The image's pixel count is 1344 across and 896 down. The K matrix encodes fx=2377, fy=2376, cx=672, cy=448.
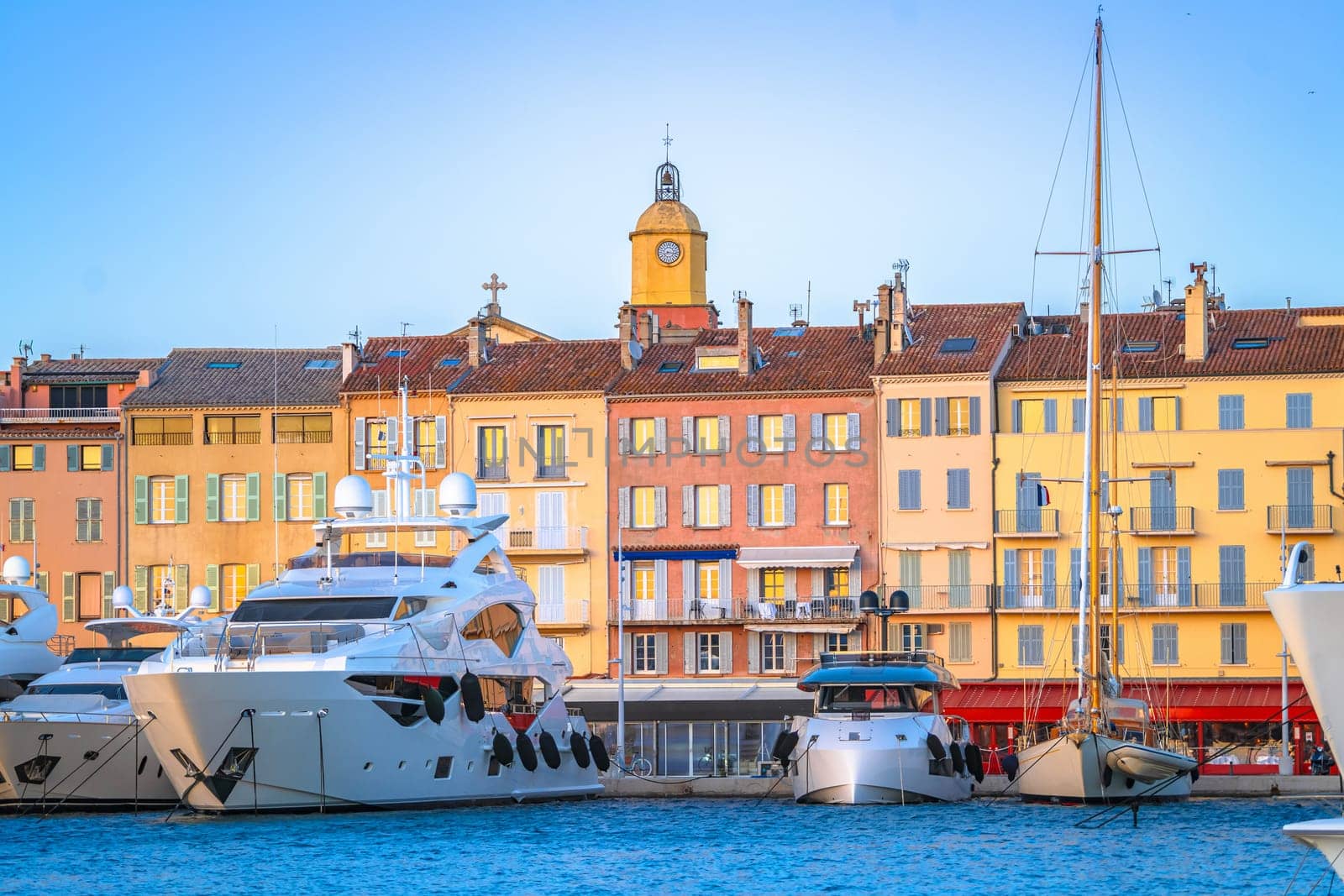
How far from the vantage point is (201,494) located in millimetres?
74750

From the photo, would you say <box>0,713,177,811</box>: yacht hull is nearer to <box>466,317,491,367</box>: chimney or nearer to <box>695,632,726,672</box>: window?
→ <box>695,632,726,672</box>: window

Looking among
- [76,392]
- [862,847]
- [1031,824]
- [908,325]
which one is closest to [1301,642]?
[862,847]

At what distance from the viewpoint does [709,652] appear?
2773 inches

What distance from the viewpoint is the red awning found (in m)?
65.0

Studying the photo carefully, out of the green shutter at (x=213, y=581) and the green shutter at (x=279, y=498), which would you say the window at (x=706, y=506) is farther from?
the green shutter at (x=213, y=581)

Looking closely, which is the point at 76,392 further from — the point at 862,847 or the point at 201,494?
the point at 862,847

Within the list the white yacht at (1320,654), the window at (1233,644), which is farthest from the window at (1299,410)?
the white yacht at (1320,654)

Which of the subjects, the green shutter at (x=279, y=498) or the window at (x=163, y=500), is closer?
the green shutter at (x=279, y=498)

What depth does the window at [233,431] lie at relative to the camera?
246ft

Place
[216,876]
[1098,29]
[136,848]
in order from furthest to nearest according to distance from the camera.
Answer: [1098,29]
[136,848]
[216,876]

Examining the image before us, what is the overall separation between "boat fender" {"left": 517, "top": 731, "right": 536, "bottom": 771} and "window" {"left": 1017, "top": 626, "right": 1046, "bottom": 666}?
23.4 meters

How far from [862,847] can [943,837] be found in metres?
2.26

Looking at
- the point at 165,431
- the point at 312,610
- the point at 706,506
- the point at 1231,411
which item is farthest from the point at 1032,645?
the point at 312,610

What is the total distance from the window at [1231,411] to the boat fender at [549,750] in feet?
85.7
